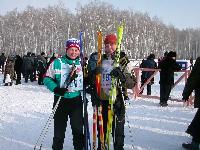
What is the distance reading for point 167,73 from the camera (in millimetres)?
11180

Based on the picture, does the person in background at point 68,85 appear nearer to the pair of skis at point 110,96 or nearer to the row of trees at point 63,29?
the pair of skis at point 110,96

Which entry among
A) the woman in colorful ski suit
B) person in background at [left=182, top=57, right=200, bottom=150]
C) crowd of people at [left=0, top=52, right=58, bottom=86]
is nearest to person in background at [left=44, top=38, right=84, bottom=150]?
the woman in colorful ski suit

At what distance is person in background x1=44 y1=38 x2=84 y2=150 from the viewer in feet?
16.4

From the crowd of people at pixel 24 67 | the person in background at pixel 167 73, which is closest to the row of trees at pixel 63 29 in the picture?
the crowd of people at pixel 24 67

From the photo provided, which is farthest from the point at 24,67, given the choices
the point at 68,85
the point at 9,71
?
the point at 68,85

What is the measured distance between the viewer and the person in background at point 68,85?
500cm

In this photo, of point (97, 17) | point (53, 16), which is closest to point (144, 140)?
point (97, 17)

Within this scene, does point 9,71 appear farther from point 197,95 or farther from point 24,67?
point 197,95

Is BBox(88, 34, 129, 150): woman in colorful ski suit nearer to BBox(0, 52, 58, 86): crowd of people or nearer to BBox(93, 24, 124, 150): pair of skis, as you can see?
BBox(93, 24, 124, 150): pair of skis

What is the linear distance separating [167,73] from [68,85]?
6.66 metres

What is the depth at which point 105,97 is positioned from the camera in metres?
5.12

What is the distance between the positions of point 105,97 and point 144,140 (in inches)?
75.9

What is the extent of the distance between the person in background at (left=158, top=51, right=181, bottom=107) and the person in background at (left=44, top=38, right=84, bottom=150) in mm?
6387

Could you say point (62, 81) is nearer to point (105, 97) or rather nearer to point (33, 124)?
point (105, 97)
